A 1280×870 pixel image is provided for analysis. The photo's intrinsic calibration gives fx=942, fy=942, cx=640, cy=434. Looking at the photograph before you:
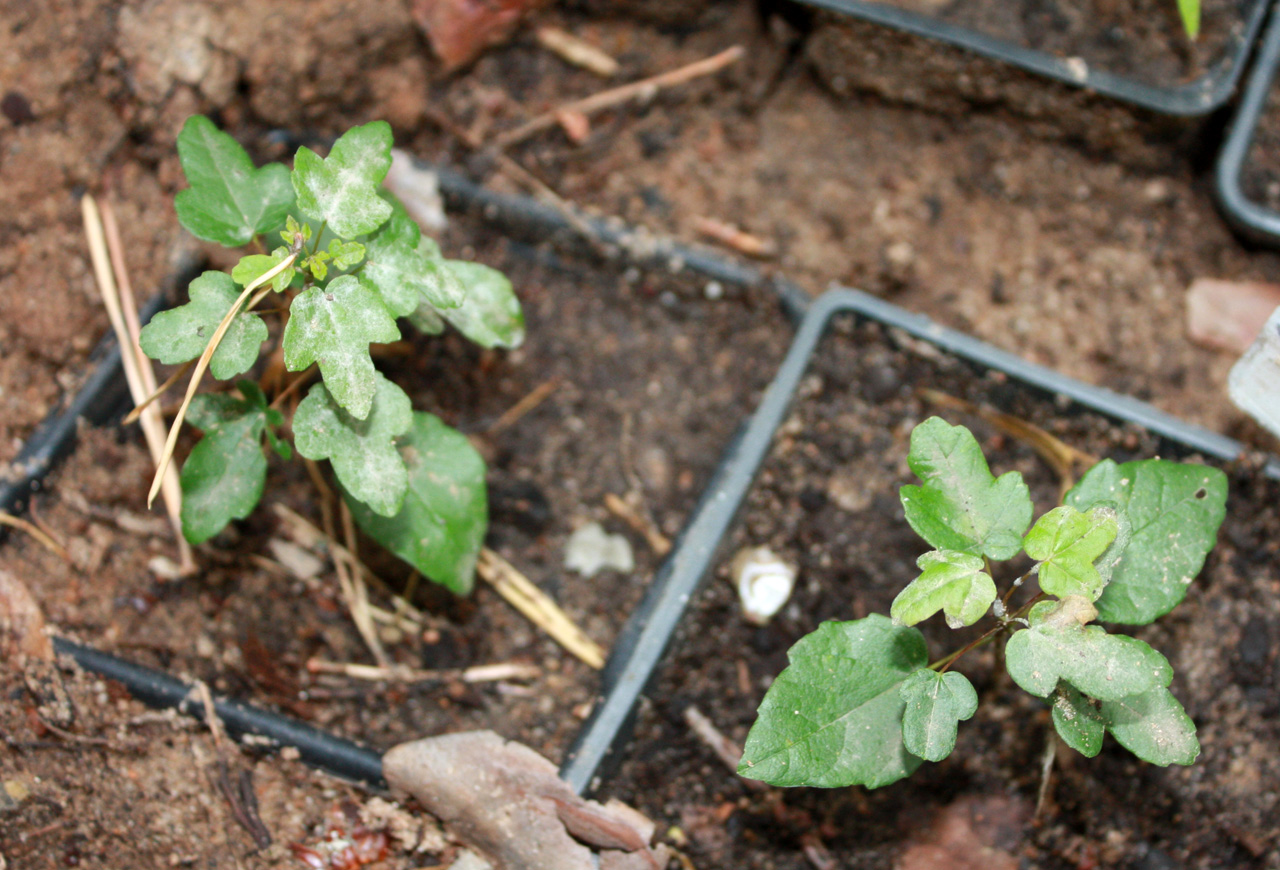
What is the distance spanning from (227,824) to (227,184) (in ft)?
2.66

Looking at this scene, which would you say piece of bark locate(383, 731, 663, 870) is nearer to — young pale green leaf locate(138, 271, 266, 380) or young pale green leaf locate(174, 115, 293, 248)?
young pale green leaf locate(138, 271, 266, 380)

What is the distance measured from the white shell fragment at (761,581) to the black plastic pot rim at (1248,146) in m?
1.10

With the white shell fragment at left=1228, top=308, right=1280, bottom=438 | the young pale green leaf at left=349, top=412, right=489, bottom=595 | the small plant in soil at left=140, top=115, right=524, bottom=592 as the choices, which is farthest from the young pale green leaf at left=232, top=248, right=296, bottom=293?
the white shell fragment at left=1228, top=308, right=1280, bottom=438

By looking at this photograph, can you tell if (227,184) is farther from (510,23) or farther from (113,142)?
(510,23)

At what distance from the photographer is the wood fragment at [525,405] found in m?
1.67

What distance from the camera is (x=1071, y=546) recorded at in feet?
3.26

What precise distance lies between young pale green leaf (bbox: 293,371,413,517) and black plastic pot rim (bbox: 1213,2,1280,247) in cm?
155

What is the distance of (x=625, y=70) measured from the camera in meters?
1.92

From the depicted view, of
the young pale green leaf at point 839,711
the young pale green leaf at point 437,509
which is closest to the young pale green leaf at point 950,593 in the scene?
the young pale green leaf at point 839,711

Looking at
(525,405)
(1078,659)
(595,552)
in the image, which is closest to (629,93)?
(525,405)

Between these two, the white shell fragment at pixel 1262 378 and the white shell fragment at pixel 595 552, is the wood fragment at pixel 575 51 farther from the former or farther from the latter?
the white shell fragment at pixel 1262 378

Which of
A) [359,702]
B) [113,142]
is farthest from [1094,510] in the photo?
[113,142]

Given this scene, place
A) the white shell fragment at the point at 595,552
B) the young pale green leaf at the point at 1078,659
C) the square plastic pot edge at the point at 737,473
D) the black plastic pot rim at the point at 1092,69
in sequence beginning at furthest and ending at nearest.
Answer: the black plastic pot rim at the point at 1092,69
the white shell fragment at the point at 595,552
the square plastic pot edge at the point at 737,473
the young pale green leaf at the point at 1078,659

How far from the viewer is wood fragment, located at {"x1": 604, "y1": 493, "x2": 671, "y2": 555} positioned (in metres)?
1.58
